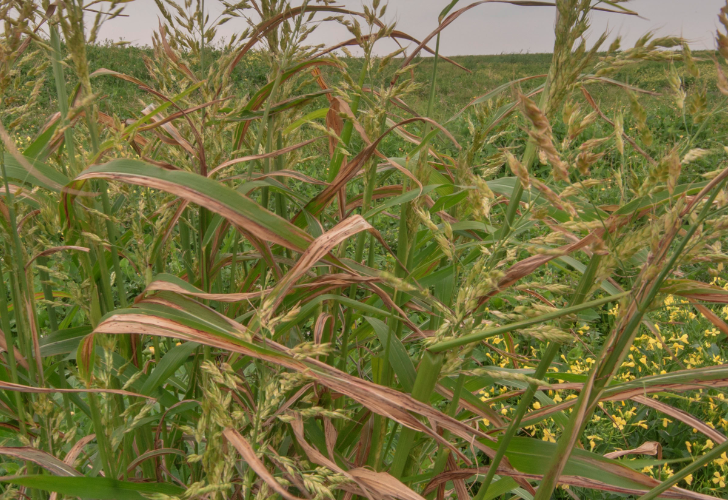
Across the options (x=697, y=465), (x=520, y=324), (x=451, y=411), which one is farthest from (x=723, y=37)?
(x=451, y=411)

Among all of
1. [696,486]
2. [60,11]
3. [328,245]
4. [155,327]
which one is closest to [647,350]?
[696,486]

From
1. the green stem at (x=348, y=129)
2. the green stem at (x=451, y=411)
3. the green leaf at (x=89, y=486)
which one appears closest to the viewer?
the green leaf at (x=89, y=486)

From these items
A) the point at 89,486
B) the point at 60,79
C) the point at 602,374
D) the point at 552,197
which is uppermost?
the point at 60,79

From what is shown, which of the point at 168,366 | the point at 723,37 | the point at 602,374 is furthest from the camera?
the point at 168,366

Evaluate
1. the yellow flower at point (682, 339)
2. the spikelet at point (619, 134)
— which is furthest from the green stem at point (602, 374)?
the yellow flower at point (682, 339)

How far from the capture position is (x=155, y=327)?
0.71 meters

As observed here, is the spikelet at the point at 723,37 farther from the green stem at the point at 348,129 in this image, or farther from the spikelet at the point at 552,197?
the green stem at the point at 348,129

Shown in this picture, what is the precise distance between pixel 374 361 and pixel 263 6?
0.77 metres

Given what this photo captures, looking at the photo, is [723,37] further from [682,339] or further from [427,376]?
[682,339]

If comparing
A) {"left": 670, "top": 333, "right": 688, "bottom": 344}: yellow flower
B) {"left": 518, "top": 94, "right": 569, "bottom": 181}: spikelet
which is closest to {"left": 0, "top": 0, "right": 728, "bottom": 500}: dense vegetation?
{"left": 518, "top": 94, "right": 569, "bottom": 181}: spikelet

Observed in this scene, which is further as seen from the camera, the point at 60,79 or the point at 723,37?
the point at 60,79

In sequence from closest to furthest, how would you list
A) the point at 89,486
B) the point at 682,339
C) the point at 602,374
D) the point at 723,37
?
the point at 723,37
the point at 602,374
the point at 89,486
the point at 682,339

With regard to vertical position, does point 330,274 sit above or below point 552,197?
below

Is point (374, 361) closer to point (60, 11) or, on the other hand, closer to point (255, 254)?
point (255, 254)
